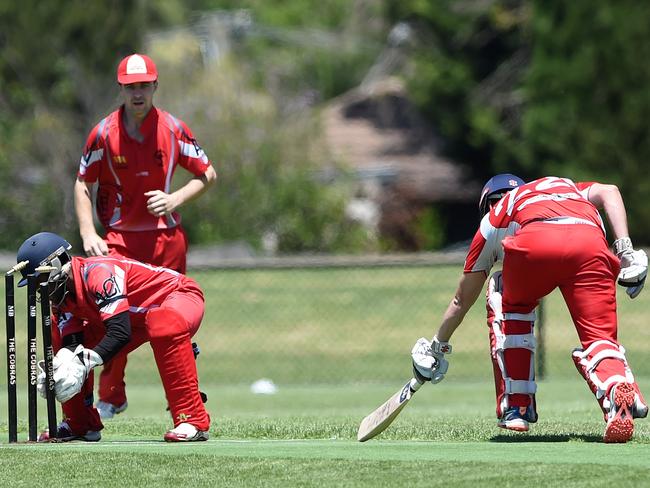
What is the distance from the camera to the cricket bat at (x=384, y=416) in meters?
7.75

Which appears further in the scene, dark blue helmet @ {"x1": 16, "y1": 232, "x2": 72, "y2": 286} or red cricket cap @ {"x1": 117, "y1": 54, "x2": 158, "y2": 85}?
red cricket cap @ {"x1": 117, "y1": 54, "x2": 158, "y2": 85}

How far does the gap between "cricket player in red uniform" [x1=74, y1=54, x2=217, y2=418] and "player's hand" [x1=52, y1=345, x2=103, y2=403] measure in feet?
5.40

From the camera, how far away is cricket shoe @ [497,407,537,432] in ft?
24.9

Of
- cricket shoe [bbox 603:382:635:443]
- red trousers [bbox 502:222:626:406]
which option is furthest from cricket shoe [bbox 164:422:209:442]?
cricket shoe [bbox 603:382:635:443]

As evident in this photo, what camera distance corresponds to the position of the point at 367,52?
53.3 m

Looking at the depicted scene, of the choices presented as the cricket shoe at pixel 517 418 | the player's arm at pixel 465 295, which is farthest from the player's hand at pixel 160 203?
the cricket shoe at pixel 517 418

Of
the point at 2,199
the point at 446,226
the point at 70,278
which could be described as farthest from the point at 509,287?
the point at 446,226

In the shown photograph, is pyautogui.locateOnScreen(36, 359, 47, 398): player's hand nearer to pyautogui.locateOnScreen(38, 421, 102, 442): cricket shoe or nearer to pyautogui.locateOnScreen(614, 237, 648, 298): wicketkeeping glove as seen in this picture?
pyautogui.locateOnScreen(38, 421, 102, 442): cricket shoe

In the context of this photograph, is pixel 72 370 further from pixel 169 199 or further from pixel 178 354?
pixel 169 199

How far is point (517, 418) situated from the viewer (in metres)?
7.61

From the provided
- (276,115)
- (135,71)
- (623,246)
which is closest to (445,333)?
(623,246)

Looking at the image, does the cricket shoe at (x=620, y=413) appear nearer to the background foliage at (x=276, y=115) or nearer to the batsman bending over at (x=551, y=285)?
the batsman bending over at (x=551, y=285)

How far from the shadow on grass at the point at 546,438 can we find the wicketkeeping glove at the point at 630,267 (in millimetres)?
826

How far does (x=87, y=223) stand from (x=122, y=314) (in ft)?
6.13
